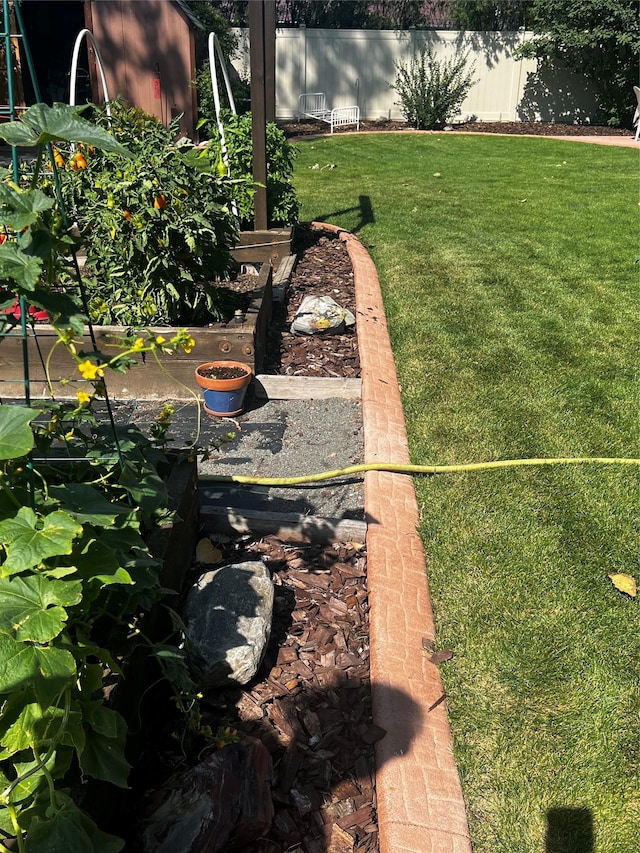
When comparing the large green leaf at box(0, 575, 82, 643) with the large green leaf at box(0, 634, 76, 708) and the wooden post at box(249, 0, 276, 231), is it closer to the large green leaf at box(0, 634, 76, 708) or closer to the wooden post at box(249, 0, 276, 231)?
the large green leaf at box(0, 634, 76, 708)

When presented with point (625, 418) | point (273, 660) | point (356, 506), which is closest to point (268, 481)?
point (356, 506)

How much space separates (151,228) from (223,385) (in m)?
1.07

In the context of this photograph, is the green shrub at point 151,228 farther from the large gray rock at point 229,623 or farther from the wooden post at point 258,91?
the large gray rock at point 229,623

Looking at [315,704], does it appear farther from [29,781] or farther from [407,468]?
[407,468]

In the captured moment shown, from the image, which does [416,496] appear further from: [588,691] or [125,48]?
[125,48]

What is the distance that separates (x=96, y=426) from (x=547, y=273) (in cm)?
527

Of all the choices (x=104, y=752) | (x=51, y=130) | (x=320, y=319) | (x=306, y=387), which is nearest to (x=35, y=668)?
(x=104, y=752)

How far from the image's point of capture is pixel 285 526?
296 centimetres

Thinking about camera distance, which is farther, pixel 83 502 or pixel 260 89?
pixel 260 89

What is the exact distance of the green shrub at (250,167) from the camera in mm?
6215

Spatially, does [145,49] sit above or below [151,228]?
above

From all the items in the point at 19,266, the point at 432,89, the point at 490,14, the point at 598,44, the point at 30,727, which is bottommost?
the point at 30,727

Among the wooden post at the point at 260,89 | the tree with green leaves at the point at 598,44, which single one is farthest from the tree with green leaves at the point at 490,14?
the wooden post at the point at 260,89

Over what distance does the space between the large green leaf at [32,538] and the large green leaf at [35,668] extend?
136mm
